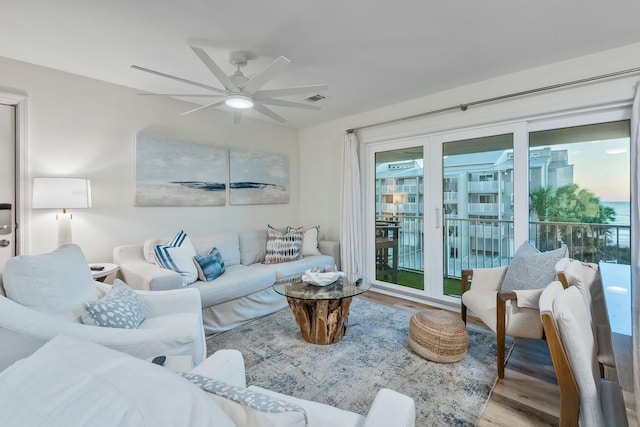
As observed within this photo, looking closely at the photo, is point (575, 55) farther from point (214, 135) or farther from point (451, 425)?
point (214, 135)

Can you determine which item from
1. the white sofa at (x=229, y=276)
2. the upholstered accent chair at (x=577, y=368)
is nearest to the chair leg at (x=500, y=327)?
the upholstered accent chair at (x=577, y=368)

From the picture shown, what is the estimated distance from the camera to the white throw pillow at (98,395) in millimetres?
473

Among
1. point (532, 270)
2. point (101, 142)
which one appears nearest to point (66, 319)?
point (101, 142)

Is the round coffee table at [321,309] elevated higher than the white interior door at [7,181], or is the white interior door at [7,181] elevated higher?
the white interior door at [7,181]

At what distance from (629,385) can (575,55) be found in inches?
110

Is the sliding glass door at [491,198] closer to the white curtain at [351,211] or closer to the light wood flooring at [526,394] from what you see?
the white curtain at [351,211]

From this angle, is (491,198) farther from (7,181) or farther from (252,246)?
(7,181)

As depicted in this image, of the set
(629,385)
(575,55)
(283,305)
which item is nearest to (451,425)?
(629,385)

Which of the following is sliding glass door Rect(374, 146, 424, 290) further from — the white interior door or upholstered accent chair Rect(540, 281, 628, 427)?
the white interior door

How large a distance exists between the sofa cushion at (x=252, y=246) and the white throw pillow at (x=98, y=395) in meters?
3.10

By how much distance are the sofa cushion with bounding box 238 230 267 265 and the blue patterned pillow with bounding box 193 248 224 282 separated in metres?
0.59

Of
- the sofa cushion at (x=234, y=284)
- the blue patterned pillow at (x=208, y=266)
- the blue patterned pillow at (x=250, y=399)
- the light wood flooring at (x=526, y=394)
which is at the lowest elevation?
the light wood flooring at (x=526, y=394)

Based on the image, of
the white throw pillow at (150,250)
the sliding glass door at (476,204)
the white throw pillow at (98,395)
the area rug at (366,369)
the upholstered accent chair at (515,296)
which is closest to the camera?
the white throw pillow at (98,395)

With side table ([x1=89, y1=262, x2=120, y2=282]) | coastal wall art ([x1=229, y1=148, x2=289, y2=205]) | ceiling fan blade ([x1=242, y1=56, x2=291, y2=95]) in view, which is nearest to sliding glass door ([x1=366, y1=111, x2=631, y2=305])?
coastal wall art ([x1=229, y1=148, x2=289, y2=205])
